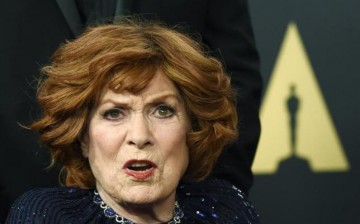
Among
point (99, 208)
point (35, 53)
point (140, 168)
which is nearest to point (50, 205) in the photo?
point (99, 208)

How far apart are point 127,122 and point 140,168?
4.2 inches

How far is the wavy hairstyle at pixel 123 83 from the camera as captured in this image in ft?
7.38

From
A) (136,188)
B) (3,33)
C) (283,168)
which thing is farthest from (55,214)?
(283,168)

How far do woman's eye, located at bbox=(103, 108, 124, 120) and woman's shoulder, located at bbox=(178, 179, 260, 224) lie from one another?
12.9 inches

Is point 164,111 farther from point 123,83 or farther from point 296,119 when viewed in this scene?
point 296,119

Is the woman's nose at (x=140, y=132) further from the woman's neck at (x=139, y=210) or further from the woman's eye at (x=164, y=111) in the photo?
the woman's neck at (x=139, y=210)

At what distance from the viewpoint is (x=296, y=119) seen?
3949mm

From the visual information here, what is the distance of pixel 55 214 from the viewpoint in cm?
231

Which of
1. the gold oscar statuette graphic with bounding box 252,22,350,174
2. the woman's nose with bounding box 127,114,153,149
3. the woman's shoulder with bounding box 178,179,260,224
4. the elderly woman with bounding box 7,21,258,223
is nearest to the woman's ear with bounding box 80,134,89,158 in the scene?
the elderly woman with bounding box 7,21,258,223

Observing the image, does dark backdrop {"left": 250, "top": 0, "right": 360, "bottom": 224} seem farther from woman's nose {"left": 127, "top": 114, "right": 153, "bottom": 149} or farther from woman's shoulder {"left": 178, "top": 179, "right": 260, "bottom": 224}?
woman's nose {"left": 127, "top": 114, "right": 153, "bottom": 149}

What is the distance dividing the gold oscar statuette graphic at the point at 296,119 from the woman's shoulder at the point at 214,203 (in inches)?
54.4

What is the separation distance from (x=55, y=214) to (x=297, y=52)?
72.8 inches

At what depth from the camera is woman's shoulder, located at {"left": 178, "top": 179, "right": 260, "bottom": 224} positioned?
2.47 meters

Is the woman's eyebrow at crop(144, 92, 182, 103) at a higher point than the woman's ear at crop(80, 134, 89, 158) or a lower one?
higher
